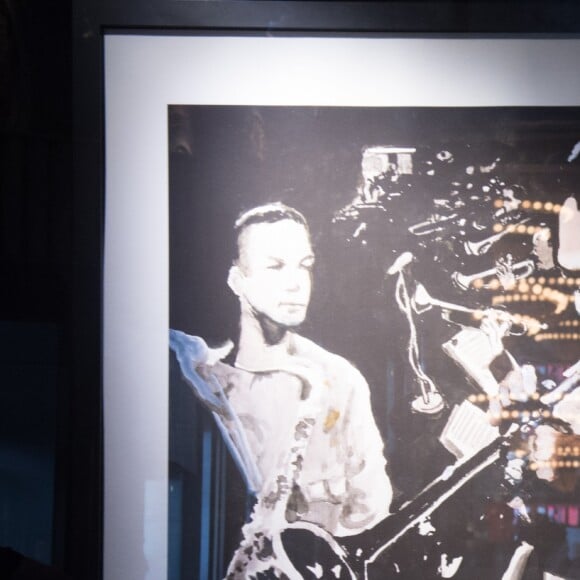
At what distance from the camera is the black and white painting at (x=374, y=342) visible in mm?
1041

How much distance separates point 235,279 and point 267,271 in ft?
0.15

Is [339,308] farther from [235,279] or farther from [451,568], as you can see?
[451,568]

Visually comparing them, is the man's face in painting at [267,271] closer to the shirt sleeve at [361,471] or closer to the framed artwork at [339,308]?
the framed artwork at [339,308]

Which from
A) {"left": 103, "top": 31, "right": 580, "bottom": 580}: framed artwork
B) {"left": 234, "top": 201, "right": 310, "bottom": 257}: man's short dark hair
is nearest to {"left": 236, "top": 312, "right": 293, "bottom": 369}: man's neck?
{"left": 103, "top": 31, "right": 580, "bottom": 580}: framed artwork

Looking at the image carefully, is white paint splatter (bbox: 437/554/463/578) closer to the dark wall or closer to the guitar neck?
the guitar neck

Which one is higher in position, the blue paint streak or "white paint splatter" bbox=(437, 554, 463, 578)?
the blue paint streak

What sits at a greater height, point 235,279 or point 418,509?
Result: point 235,279

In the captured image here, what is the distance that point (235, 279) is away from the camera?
1.05 metres

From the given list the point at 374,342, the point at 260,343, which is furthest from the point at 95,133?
the point at 374,342

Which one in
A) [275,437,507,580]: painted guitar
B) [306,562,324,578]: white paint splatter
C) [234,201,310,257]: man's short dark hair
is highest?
[234,201,310,257]: man's short dark hair

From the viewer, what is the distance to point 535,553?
3.49 feet

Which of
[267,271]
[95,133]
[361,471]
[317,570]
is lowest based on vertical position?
[317,570]

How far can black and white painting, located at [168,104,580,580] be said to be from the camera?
1041mm

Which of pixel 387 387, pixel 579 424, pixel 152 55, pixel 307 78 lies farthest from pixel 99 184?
pixel 579 424
